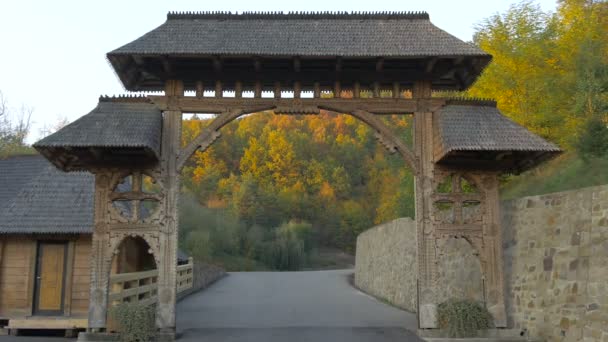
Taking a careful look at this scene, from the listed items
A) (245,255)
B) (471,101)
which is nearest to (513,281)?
(471,101)

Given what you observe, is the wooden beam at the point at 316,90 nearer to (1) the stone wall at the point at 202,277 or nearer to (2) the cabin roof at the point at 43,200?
(2) the cabin roof at the point at 43,200

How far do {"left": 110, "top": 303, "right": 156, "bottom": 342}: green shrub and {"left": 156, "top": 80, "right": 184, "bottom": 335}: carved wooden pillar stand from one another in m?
0.28

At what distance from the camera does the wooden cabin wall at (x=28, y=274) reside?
14.0 metres

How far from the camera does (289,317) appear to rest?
1492cm

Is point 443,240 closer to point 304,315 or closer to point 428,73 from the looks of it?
point 428,73

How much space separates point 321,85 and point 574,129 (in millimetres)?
9541

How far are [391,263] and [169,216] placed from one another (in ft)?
39.0

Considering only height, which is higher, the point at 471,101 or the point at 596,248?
the point at 471,101

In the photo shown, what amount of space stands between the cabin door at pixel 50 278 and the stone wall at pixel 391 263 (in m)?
10.1

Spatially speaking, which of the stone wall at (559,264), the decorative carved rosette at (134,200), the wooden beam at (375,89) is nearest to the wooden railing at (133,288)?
the decorative carved rosette at (134,200)

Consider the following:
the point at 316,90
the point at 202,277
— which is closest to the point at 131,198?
the point at 316,90

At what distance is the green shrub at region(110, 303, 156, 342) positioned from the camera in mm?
10734

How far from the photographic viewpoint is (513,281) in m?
11.4

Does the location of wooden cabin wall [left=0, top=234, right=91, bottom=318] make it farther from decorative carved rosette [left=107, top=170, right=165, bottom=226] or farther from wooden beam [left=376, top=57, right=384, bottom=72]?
wooden beam [left=376, top=57, right=384, bottom=72]
